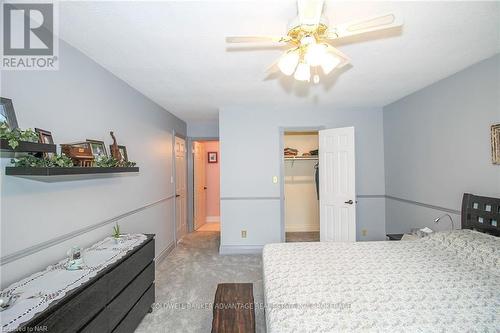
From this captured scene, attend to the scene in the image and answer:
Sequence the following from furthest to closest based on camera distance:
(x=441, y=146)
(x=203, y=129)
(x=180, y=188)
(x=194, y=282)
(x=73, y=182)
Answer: (x=203, y=129), (x=180, y=188), (x=194, y=282), (x=441, y=146), (x=73, y=182)

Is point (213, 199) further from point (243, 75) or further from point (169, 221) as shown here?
point (243, 75)

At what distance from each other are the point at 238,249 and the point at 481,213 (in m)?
3.11

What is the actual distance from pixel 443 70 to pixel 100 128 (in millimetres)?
3612

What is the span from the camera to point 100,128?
220 centimetres

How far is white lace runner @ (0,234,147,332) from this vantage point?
1.06 metres

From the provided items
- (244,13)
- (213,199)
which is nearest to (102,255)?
(244,13)

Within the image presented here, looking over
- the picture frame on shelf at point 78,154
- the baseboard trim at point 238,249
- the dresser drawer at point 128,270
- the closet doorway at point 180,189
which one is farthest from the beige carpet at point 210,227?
the picture frame on shelf at point 78,154

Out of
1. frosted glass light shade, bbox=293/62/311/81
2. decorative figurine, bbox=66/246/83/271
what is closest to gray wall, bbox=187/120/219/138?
frosted glass light shade, bbox=293/62/311/81

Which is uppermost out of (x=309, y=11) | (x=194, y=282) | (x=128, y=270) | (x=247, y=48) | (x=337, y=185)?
(x=247, y=48)

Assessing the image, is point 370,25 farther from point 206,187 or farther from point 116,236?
point 206,187

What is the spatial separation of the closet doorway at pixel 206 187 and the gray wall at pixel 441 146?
155 inches

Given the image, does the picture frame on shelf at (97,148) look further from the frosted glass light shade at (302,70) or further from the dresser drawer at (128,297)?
the frosted glass light shade at (302,70)

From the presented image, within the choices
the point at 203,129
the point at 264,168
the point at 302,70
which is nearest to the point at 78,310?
the point at 302,70

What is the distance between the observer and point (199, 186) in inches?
221
